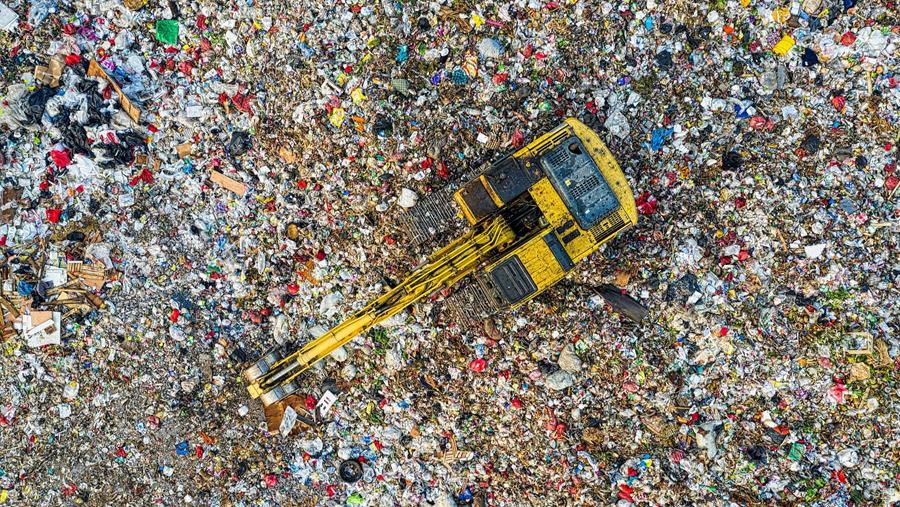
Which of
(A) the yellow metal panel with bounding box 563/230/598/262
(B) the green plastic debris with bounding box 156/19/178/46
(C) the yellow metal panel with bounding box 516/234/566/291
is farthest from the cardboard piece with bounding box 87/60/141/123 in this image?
(A) the yellow metal panel with bounding box 563/230/598/262

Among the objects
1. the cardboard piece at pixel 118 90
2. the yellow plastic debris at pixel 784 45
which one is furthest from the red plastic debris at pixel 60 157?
the yellow plastic debris at pixel 784 45

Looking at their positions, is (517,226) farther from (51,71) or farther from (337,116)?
(51,71)

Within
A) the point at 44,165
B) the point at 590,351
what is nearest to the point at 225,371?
the point at 44,165

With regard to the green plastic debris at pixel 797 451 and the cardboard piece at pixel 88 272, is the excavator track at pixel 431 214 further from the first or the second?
the green plastic debris at pixel 797 451

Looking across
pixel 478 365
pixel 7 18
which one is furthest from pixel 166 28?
pixel 478 365

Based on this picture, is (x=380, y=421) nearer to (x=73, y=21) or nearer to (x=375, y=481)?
(x=375, y=481)
